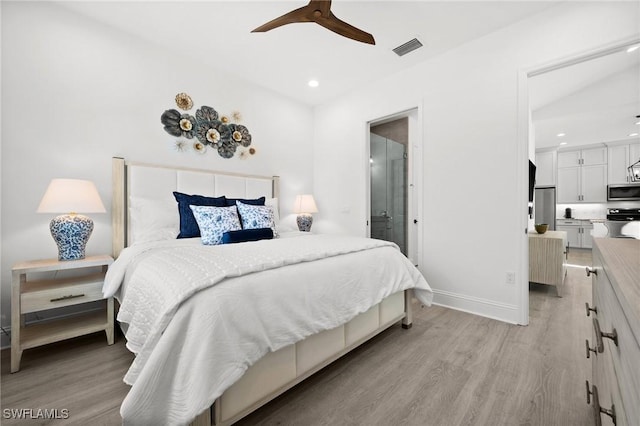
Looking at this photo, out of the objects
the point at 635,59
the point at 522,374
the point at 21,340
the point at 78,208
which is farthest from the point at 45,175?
the point at 635,59

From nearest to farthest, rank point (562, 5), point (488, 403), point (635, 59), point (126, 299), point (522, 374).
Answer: point (488, 403), point (126, 299), point (522, 374), point (562, 5), point (635, 59)

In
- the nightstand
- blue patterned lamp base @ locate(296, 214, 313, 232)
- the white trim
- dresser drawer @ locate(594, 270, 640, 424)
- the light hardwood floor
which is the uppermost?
blue patterned lamp base @ locate(296, 214, 313, 232)

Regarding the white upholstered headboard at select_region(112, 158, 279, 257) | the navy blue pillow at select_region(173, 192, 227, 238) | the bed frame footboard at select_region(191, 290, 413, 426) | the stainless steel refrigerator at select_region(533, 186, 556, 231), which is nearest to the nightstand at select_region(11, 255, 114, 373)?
the white upholstered headboard at select_region(112, 158, 279, 257)

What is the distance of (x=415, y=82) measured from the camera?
3.24 meters

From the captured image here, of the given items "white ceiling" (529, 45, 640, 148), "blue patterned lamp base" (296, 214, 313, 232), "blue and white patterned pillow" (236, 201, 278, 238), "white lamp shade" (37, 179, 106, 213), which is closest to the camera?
"white lamp shade" (37, 179, 106, 213)

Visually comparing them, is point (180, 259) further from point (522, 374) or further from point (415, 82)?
point (415, 82)

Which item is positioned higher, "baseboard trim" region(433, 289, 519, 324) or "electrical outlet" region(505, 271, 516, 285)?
"electrical outlet" region(505, 271, 516, 285)

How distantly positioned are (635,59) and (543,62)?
2043mm

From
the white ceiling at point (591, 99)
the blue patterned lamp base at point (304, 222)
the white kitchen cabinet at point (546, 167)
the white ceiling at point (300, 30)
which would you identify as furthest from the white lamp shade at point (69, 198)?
the white kitchen cabinet at point (546, 167)

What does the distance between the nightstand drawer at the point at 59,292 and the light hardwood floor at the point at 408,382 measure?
1.31 ft

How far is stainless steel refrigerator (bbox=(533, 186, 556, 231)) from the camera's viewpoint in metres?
5.83

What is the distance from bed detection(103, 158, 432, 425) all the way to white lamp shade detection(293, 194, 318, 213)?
1769mm

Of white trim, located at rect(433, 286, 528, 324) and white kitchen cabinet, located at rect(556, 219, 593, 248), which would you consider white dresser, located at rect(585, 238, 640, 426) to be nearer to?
white trim, located at rect(433, 286, 528, 324)

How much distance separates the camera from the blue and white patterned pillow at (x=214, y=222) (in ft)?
7.76
